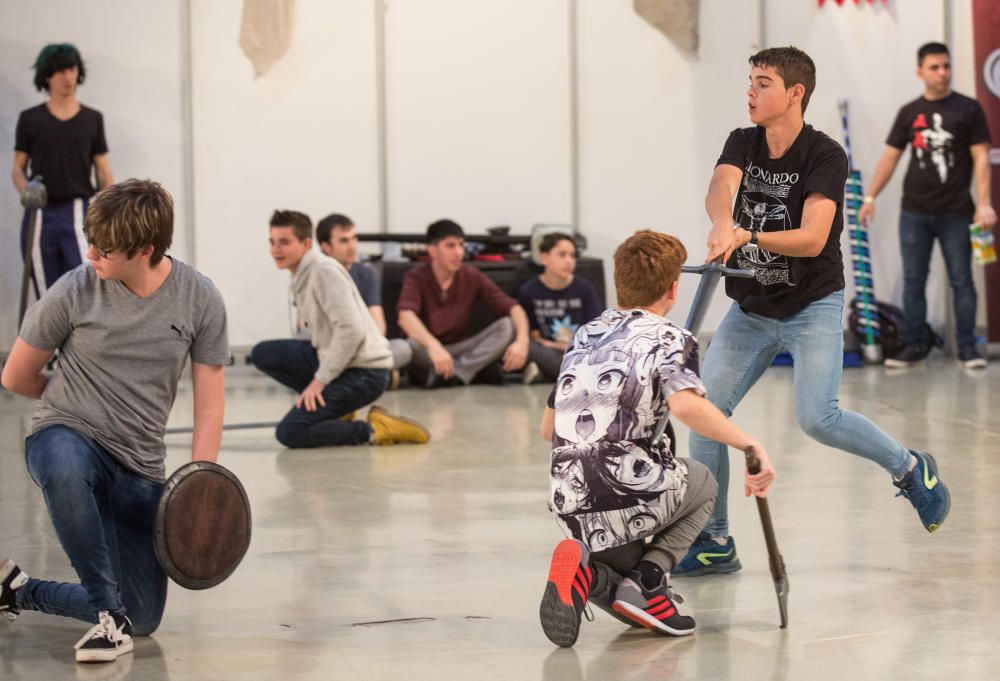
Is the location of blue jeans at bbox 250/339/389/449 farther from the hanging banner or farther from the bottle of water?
the hanging banner

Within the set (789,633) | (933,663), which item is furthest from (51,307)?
(933,663)

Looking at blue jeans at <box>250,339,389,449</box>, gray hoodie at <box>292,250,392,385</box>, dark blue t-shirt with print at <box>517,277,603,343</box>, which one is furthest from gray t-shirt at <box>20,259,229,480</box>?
dark blue t-shirt with print at <box>517,277,603,343</box>

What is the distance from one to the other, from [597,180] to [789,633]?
7738mm

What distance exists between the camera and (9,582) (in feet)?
12.8

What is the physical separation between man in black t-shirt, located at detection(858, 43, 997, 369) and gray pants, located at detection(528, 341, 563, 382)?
2366 millimetres

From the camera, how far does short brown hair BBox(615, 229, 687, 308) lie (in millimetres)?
3787

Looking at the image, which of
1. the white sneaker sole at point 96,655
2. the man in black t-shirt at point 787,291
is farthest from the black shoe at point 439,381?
the white sneaker sole at point 96,655

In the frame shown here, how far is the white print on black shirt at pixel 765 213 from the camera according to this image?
430 cm

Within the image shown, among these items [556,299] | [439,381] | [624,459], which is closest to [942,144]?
[556,299]

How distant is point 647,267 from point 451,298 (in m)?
5.94

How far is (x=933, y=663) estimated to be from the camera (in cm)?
348

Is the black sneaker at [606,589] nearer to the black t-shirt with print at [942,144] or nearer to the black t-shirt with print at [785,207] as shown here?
the black t-shirt with print at [785,207]

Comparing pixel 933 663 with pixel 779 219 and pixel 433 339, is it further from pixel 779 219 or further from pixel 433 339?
pixel 433 339

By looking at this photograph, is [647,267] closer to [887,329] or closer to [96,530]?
[96,530]
